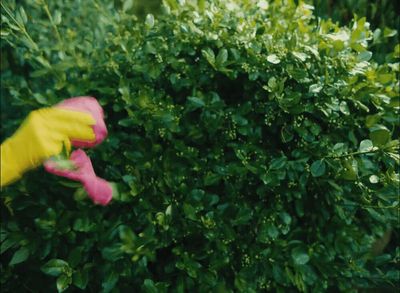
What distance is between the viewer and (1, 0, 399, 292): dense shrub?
1782mm

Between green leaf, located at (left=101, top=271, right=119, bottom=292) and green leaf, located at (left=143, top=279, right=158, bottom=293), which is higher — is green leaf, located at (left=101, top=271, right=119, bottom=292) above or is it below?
below

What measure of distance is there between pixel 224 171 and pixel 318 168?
12.7 inches

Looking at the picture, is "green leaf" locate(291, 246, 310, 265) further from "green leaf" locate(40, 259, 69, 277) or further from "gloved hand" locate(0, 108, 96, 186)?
"gloved hand" locate(0, 108, 96, 186)

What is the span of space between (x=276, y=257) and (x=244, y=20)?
2.94 ft

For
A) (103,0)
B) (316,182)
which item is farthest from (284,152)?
(103,0)

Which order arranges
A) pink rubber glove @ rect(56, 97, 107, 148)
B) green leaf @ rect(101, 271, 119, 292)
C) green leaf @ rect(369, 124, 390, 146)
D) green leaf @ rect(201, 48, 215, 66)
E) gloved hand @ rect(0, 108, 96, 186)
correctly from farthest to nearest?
green leaf @ rect(201, 48, 215, 66), green leaf @ rect(101, 271, 119, 292), green leaf @ rect(369, 124, 390, 146), pink rubber glove @ rect(56, 97, 107, 148), gloved hand @ rect(0, 108, 96, 186)

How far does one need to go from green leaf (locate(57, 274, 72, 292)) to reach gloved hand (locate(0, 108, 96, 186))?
597 mm

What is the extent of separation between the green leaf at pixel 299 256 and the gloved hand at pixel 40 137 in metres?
0.95

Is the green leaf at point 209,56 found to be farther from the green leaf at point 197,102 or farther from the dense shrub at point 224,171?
the green leaf at point 197,102

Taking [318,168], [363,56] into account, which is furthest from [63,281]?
[363,56]

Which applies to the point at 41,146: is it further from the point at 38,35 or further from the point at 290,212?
the point at 38,35

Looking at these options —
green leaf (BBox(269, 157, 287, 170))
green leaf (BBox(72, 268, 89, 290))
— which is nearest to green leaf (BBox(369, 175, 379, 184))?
green leaf (BBox(269, 157, 287, 170))

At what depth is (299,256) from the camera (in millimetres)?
1850

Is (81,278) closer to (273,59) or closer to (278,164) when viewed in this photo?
(278,164)
